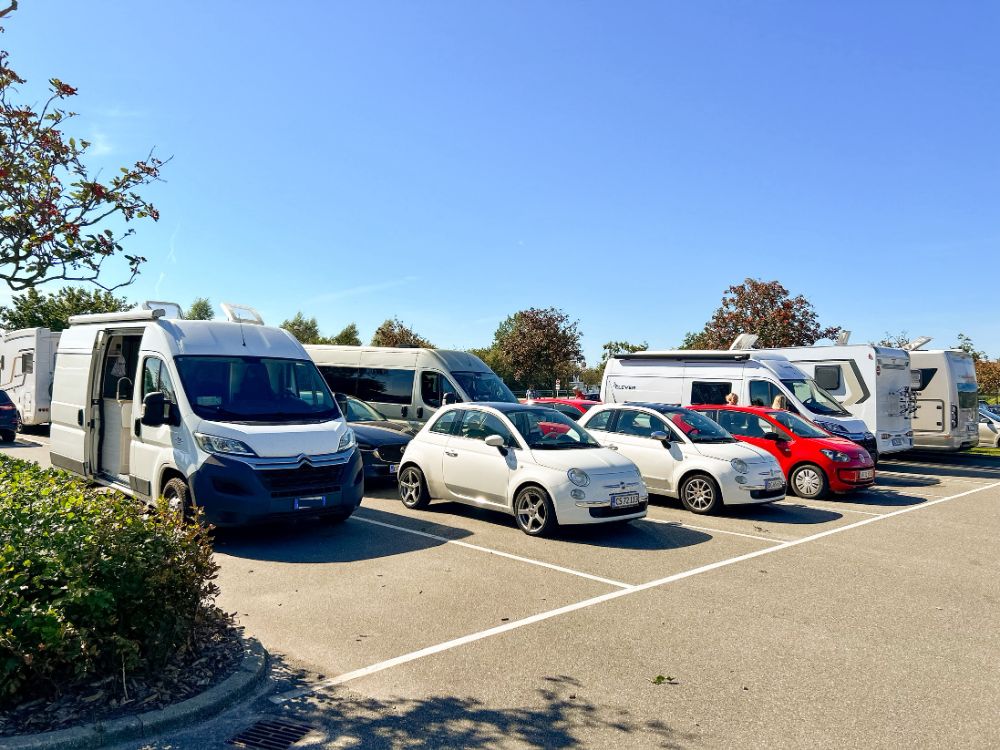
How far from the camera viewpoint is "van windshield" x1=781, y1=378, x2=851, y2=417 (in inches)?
650

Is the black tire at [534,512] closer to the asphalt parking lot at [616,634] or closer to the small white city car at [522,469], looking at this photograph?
the small white city car at [522,469]

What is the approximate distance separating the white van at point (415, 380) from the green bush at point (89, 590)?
1057 cm

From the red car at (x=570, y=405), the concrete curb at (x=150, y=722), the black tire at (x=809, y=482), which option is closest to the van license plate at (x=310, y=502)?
the concrete curb at (x=150, y=722)

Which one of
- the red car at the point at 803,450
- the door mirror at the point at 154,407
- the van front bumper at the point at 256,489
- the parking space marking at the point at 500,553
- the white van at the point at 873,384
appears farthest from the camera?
the white van at the point at 873,384

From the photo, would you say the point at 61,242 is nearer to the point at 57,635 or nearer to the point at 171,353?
the point at 57,635

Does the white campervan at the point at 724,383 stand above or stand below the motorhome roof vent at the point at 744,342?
below

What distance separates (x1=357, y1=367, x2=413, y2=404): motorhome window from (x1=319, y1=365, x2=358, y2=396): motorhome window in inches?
7.6

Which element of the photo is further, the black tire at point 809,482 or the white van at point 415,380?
the white van at point 415,380

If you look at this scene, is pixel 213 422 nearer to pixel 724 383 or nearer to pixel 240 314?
pixel 240 314

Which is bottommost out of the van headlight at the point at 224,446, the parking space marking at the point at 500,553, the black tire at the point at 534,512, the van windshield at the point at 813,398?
the parking space marking at the point at 500,553

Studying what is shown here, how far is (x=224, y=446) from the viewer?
8219 millimetres

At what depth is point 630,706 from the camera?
442cm

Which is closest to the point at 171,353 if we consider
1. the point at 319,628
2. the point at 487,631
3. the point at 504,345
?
the point at 319,628

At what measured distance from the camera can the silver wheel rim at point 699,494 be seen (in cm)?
1127
